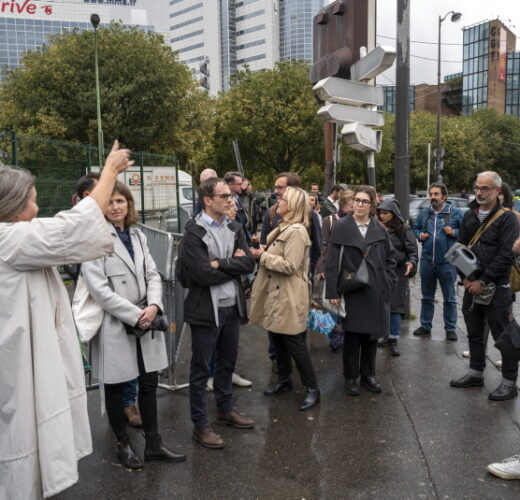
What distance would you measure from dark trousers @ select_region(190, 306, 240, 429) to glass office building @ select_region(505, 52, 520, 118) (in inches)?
4012

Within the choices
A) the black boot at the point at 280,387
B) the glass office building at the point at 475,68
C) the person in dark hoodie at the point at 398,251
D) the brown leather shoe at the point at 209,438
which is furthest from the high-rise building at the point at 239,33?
the brown leather shoe at the point at 209,438

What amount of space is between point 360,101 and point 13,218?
4.65 m

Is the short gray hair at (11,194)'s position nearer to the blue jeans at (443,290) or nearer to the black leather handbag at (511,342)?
the black leather handbag at (511,342)

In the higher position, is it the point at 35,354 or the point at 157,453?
the point at 35,354

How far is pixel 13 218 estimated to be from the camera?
237 centimetres

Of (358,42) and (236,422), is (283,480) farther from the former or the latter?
(358,42)

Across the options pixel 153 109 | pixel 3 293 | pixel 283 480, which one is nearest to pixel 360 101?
pixel 283 480

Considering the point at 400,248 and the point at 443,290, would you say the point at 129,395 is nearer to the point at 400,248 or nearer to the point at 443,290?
the point at 400,248

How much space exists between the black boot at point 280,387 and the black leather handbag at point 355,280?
922mm

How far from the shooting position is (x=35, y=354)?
2.32 meters

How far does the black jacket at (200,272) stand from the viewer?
3.66 metres

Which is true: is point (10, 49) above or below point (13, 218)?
above

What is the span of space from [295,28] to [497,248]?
5855 inches

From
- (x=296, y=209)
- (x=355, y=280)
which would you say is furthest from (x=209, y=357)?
(x=355, y=280)
